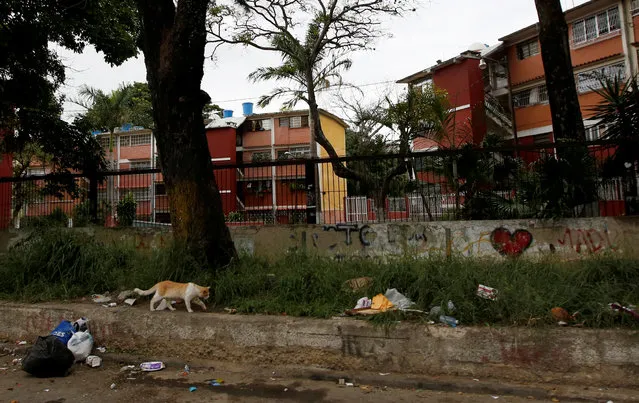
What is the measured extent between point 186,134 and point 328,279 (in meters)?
2.61

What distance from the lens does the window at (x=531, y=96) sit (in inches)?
876

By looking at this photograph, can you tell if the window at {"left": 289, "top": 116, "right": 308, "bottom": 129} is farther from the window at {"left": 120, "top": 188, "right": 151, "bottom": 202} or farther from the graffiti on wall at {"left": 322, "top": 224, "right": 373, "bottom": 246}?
the graffiti on wall at {"left": 322, "top": 224, "right": 373, "bottom": 246}

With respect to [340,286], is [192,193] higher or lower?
higher

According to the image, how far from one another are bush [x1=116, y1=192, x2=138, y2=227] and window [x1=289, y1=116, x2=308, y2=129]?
73.9 feet

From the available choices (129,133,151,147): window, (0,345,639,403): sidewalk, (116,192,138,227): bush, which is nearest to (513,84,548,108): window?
(116,192,138,227): bush

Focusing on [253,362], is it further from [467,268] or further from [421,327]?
[467,268]

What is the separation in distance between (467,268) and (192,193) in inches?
137

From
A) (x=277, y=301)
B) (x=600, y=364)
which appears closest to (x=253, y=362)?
(x=277, y=301)

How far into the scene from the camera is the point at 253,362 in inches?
167

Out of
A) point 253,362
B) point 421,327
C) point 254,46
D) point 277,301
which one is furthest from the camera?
point 254,46

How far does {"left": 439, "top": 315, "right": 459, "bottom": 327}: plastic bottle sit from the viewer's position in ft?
12.8

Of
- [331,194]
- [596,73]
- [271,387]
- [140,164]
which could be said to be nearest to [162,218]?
[331,194]

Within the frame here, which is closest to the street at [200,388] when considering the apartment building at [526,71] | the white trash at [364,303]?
the white trash at [364,303]

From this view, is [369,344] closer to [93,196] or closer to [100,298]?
[100,298]
